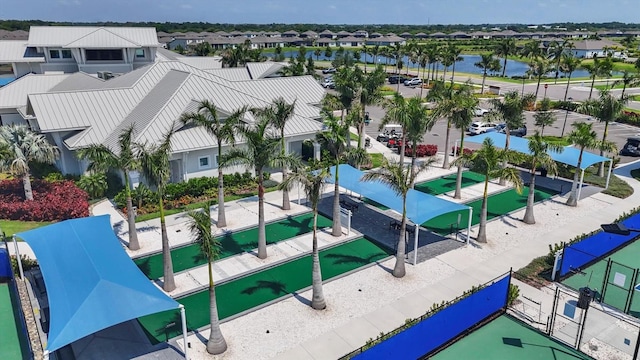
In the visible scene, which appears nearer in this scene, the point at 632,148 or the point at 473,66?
the point at 632,148

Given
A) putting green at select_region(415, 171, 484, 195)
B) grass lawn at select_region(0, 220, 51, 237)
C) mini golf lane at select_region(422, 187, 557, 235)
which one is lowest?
mini golf lane at select_region(422, 187, 557, 235)

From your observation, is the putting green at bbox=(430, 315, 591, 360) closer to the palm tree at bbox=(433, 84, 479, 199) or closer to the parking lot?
the palm tree at bbox=(433, 84, 479, 199)

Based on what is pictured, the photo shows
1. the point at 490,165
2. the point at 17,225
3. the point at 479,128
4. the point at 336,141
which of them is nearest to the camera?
the point at 336,141

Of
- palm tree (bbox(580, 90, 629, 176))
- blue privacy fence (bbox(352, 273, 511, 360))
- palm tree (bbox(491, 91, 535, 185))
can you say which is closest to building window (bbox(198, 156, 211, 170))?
palm tree (bbox(491, 91, 535, 185))

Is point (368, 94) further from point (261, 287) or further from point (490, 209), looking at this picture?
point (261, 287)

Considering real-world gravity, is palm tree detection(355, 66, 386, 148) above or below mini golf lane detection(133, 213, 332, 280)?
above

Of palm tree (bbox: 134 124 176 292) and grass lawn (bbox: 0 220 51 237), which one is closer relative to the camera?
palm tree (bbox: 134 124 176 292)

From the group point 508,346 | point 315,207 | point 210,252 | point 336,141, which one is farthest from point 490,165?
point 210,252
